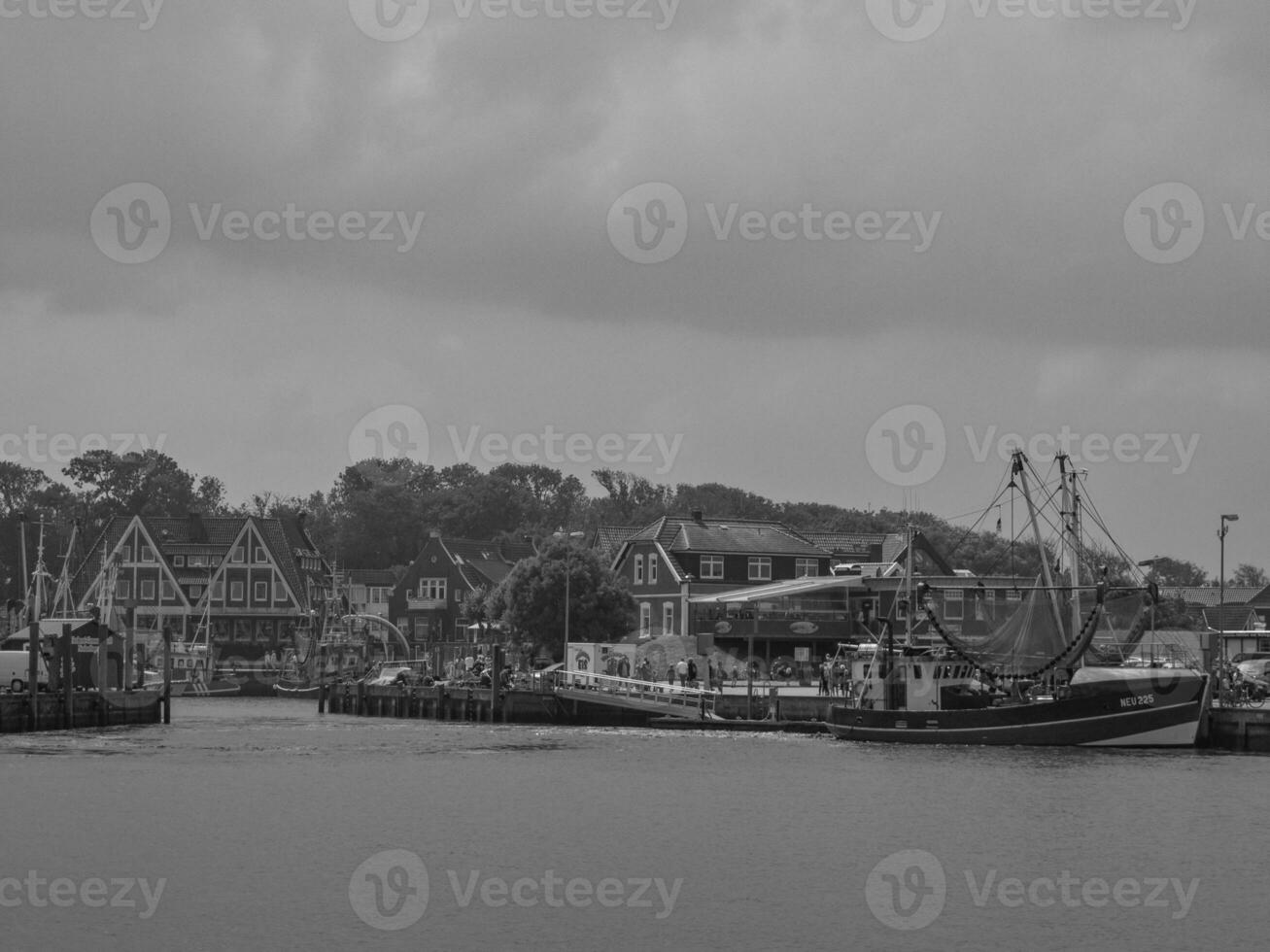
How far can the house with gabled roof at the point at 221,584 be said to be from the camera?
148 metres

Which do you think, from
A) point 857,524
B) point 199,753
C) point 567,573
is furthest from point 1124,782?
point 857,524

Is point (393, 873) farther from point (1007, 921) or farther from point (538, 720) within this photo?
point (538, 720)

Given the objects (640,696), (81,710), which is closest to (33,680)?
(81,710)

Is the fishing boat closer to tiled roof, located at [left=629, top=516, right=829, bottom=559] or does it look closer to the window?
tiled roof, located at [left=629, top=516, right=829, bottom=559]

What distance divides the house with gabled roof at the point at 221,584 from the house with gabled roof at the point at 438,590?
392 inches

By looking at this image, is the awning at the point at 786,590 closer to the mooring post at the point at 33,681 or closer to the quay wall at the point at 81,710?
the quay wall at the point at 81,710

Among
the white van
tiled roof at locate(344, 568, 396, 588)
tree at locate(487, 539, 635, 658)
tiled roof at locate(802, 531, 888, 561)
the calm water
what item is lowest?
the calm water

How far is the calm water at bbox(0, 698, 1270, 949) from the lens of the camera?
130 feet

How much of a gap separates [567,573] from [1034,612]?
114 feet

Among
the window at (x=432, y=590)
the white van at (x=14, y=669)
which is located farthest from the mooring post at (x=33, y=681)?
the window at (x=432, y=590)

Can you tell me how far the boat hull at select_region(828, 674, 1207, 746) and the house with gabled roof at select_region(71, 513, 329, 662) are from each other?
77273mm

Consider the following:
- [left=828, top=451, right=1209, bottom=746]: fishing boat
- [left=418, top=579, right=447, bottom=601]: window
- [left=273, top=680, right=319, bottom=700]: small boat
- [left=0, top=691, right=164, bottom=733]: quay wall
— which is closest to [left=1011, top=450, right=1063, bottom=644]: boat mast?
[left=828, top=451, right=1209, bottom=746]: fishing boat

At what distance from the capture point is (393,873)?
150ft

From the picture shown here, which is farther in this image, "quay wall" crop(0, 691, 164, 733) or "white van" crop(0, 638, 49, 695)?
"white van" crop(0, 638, 49, 695)
